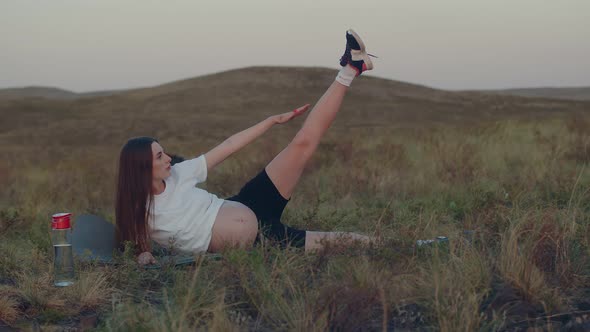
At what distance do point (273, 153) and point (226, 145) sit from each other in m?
7.13

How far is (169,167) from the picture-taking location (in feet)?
19.3

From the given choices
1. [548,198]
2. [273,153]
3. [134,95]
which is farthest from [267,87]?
[548,198]

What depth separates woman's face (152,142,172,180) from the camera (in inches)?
226

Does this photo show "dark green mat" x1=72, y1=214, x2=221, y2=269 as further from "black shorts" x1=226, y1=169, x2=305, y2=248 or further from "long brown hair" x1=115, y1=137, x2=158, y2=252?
"black shorts" x1=226, y1=169, x2=305, y2=248

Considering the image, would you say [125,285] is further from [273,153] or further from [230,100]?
[230,100]

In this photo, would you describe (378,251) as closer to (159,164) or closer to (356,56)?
(159,164)

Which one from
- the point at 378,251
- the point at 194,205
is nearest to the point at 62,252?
the point at 194,205

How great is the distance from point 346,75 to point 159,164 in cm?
165

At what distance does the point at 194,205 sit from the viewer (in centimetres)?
580

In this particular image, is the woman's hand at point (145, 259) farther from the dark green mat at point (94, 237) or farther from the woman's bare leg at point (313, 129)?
the woman's bare leg at point (313, 129)

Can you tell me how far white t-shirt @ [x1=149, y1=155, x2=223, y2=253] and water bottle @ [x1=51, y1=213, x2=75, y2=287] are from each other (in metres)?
0.69

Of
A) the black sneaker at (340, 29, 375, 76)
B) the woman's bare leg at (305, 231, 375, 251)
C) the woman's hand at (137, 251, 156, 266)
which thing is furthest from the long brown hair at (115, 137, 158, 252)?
the black sneaker at (340, 29, 375, 76)

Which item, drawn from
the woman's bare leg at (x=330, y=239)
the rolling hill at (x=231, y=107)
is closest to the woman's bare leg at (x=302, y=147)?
the woman's bare leg at (x=330, y=239)

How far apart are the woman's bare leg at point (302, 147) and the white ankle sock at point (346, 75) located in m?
0.05
